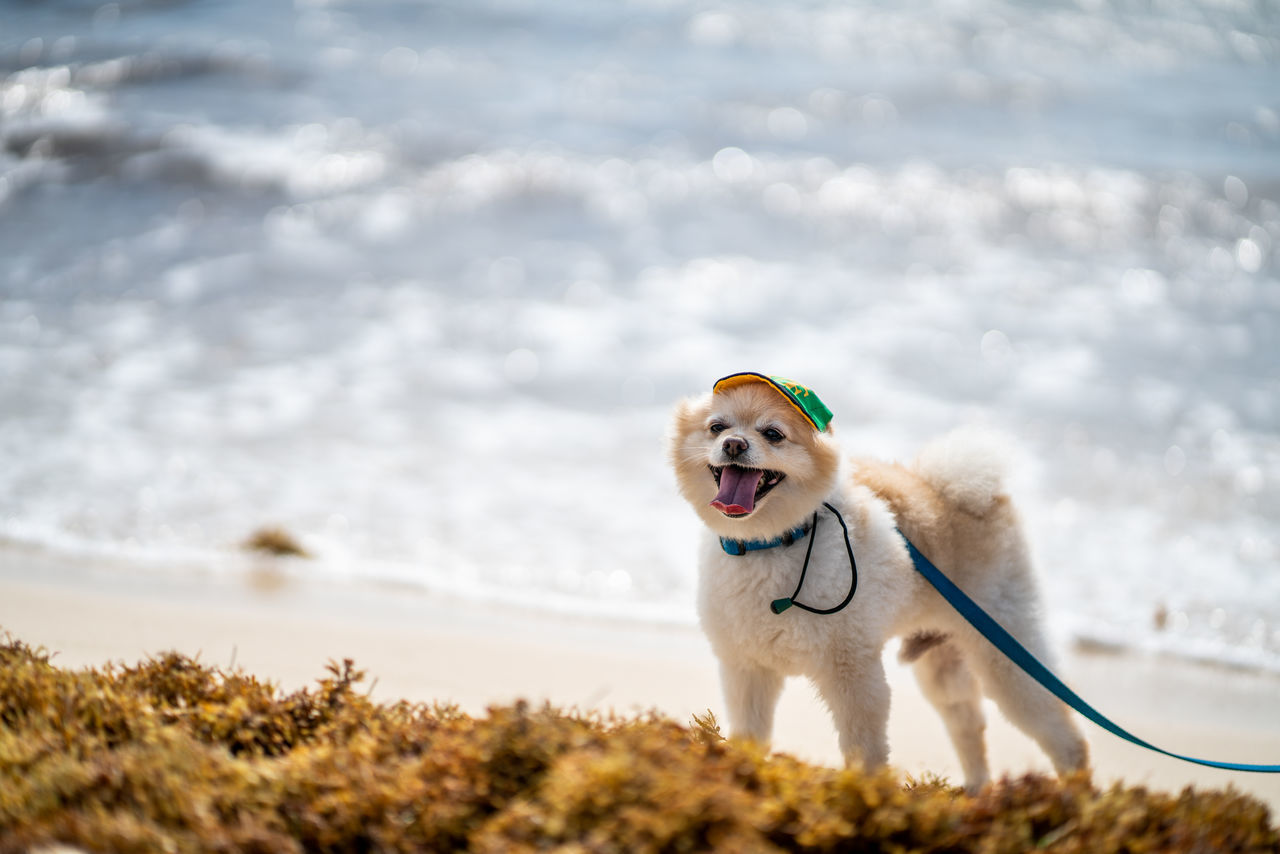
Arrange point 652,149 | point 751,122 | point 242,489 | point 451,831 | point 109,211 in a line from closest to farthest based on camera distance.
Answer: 1. point 451,831
2. point 242,489
3. point 109,211
4. point 652,149
5. point 751,122

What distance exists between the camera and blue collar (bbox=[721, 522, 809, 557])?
3.19 metres

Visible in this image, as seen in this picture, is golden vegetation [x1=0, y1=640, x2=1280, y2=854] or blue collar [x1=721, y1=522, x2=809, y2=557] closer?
golden vegetation [x1=0, y1=640, x2=1280, y2=854]

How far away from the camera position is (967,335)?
10906mm

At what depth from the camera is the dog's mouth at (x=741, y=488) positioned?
9.72 feet

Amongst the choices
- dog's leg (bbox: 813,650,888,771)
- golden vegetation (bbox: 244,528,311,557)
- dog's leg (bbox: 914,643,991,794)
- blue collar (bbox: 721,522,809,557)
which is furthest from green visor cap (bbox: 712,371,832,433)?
A: golden vegetation (bbox: 244,528,311,557)

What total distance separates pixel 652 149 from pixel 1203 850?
14940 millimetres

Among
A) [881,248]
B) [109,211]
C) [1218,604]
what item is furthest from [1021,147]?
[109,211]

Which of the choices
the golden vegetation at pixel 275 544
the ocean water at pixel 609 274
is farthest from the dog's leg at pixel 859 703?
the golden vegetation at pixel 275 544

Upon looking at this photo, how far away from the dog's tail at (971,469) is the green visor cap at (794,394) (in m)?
0.76

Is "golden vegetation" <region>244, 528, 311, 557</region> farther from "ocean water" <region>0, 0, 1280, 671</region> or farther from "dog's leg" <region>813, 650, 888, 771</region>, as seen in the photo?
"dog's leg" <region>813, 650, 888, 771</region>

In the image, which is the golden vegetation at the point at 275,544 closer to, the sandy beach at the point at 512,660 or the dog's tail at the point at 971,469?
the sandy beach at the point at 512,660

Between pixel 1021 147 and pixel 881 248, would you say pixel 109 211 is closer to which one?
pixel 881 248

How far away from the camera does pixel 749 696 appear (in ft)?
10.9

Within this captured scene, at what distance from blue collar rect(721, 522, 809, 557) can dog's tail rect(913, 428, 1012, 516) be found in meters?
0.80
